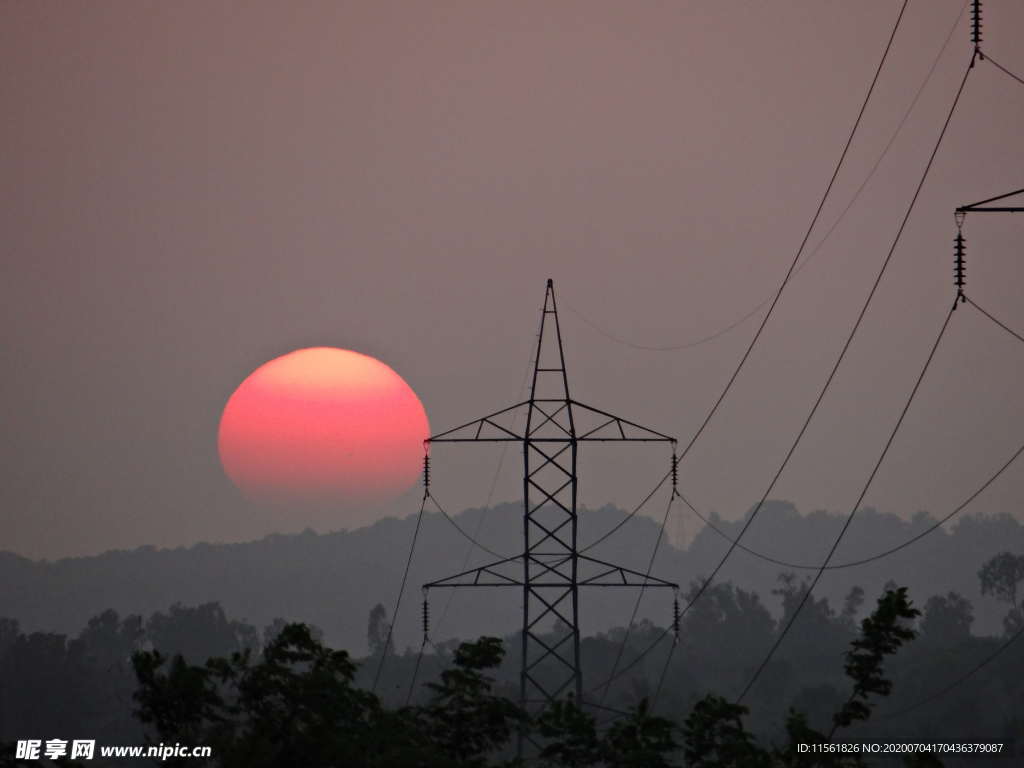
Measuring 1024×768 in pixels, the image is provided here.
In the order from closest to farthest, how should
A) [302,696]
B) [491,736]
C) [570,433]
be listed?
[302,696], [491,736], [570,433]

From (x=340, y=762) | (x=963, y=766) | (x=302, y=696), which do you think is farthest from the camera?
(x=963, y=766)

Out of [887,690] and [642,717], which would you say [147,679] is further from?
[887,690]

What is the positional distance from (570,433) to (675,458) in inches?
167

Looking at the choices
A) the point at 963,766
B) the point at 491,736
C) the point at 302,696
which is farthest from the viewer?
the point at 963,766

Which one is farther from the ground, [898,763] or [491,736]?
[898,763]

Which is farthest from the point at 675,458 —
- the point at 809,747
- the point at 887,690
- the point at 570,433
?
the point at 809,747

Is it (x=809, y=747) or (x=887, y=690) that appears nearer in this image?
(x=809, y=747)

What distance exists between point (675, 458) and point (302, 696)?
68.8ft

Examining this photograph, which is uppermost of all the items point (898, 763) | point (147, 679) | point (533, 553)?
point (898, 763)

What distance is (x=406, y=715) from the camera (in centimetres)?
4584

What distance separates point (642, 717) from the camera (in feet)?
146

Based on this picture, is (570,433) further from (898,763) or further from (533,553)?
(898,763)

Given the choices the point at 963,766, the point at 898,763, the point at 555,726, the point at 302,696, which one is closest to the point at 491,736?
the point at 555,726

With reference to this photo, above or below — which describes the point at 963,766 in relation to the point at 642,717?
above
